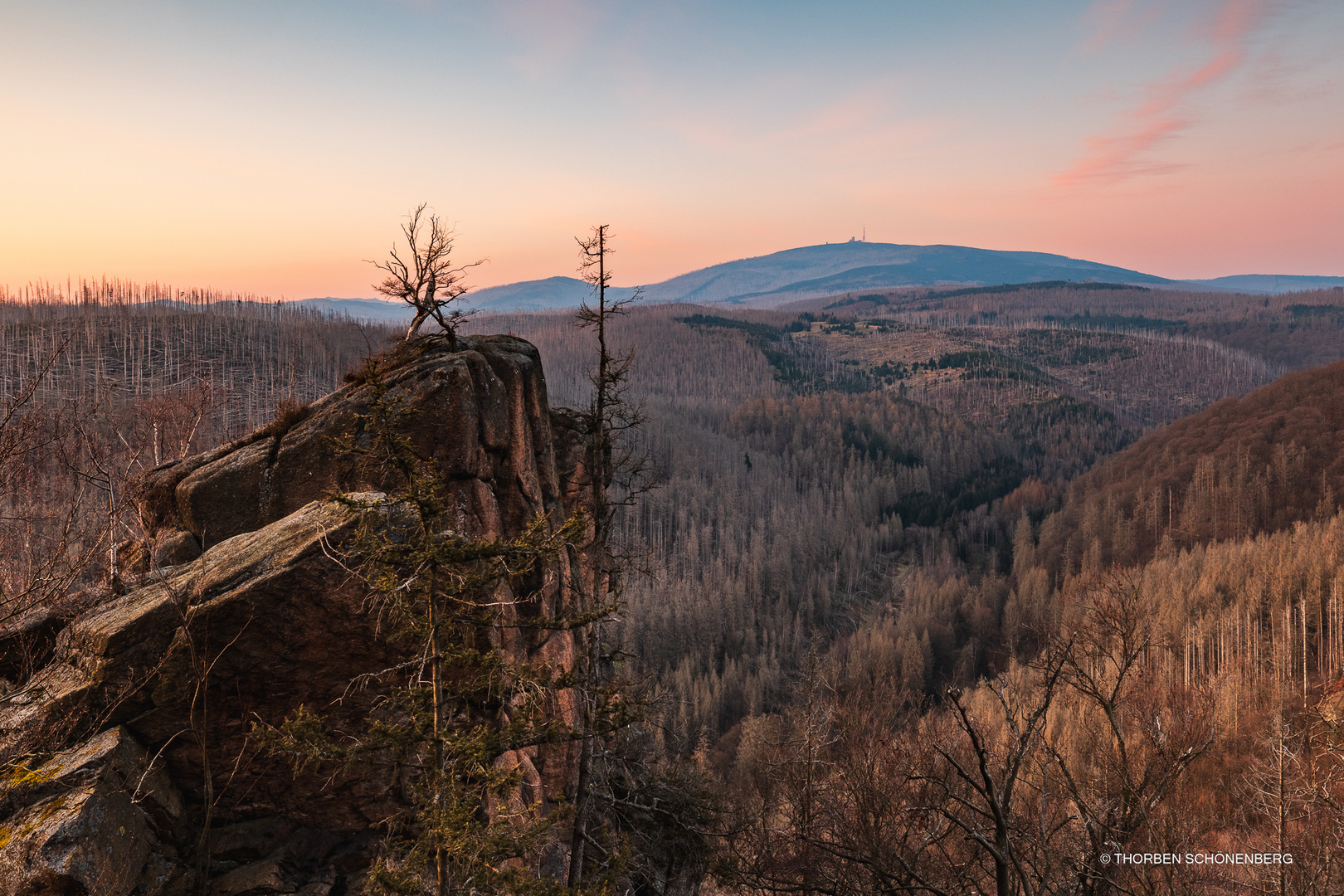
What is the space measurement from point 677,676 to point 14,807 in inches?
3170

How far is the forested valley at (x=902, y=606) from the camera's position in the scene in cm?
1753

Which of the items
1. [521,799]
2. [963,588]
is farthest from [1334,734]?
[963,588]

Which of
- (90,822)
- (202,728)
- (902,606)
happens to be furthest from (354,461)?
(902,606)

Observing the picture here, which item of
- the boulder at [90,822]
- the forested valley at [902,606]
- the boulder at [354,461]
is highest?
the boulder at [354,461]

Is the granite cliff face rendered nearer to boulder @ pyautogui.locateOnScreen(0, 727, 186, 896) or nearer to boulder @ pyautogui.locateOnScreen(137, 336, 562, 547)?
boulder @ pyautogui.locateOnScreen(0, 727, 186, 896)

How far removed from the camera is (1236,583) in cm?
8481

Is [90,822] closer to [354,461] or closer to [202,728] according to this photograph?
[202,728]

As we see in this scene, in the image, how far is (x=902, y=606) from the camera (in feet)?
414

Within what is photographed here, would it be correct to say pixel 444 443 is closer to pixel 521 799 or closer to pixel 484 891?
pixel 521 799

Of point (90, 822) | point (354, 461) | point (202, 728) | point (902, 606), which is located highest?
point (354, 461)

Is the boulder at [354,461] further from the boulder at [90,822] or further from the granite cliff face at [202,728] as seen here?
the boulder at [90,822]

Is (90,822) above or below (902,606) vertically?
above

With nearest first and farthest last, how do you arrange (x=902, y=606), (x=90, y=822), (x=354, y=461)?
(x=90, y=822), (x=354, y=461), (x=902, y=606)

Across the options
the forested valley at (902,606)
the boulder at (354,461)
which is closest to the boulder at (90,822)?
the forested valley at (902,606)
